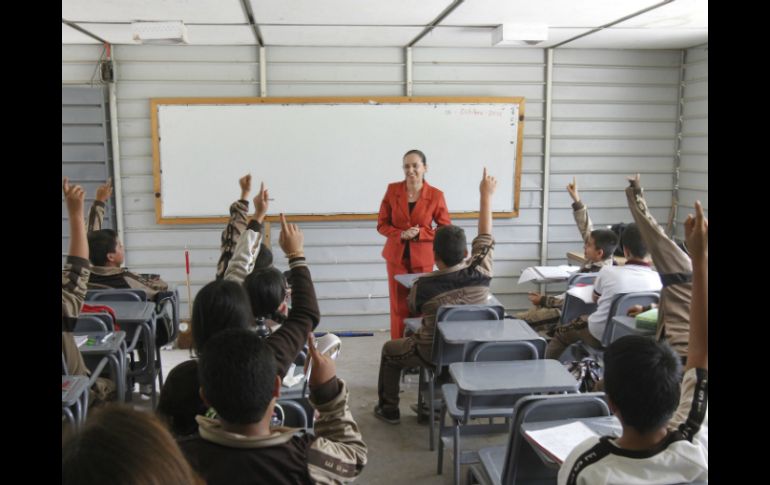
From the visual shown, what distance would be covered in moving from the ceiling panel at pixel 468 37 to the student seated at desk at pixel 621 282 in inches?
89.5

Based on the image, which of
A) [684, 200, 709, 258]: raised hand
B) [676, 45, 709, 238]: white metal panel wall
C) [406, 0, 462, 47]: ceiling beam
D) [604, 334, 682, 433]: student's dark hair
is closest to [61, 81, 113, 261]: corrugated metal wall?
[406, 0, 462, 47]: ceiling beam

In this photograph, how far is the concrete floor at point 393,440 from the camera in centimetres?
327

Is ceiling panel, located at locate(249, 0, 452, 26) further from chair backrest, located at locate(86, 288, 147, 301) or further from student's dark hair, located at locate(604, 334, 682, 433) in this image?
student's dark hair, located at locate(604, 334, 682, 433)

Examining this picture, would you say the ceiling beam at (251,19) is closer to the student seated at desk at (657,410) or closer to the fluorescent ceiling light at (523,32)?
the fluorescent ceiling light at (523,32)

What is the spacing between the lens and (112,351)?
110 inches

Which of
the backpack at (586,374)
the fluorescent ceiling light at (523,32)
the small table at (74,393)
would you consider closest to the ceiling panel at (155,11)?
the fluorescent ceiling light at (523,32)

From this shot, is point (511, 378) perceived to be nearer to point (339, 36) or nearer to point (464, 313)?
point (464, 313)

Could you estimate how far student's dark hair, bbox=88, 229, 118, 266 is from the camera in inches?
148

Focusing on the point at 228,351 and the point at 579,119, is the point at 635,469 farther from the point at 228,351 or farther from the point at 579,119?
the point at 579,119

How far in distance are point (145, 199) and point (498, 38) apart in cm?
346

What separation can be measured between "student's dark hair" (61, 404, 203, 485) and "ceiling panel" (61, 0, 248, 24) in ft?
11.8

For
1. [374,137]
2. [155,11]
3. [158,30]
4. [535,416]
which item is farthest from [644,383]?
[374,137]

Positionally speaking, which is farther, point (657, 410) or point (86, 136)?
point (86, 136)

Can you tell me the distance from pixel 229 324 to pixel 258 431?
797 millimetres
